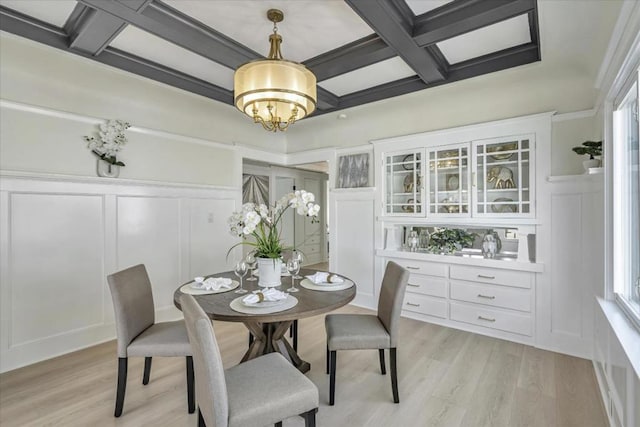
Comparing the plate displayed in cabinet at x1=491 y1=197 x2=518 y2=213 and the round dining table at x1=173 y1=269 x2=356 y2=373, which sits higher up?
the plate displayed in cabinet at x1=491 y1=197 x2=518 y2=213

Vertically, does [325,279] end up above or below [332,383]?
above

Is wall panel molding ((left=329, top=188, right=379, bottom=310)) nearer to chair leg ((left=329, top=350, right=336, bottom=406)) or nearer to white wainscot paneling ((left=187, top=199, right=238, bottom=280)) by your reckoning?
white wainscot paneling ((left=187, top=199, right=238, bottom=280))

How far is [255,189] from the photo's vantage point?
5992 mm

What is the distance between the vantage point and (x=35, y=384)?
2.34m

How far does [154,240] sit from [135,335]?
1633 mm

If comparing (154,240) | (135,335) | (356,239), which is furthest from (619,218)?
(154,240)

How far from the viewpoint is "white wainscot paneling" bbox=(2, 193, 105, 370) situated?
2.58 metres

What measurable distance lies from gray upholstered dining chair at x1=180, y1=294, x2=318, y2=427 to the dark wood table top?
9.8 inches

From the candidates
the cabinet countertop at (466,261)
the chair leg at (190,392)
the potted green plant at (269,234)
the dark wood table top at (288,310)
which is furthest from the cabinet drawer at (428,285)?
the chair leg at (190,392)

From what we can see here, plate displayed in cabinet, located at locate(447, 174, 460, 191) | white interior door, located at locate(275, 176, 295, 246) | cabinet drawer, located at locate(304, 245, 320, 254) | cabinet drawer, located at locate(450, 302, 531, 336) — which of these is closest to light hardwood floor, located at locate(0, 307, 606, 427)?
cabinet drawer, located at locate(450, 302, 531, 336)

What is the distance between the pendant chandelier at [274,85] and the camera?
1.96 metres

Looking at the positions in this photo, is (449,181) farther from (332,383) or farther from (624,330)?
(332,383)

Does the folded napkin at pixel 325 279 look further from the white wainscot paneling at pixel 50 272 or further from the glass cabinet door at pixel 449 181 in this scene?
the white wainscot paneling at pixel 50 272

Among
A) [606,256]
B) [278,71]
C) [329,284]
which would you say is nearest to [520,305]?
[606,256]
